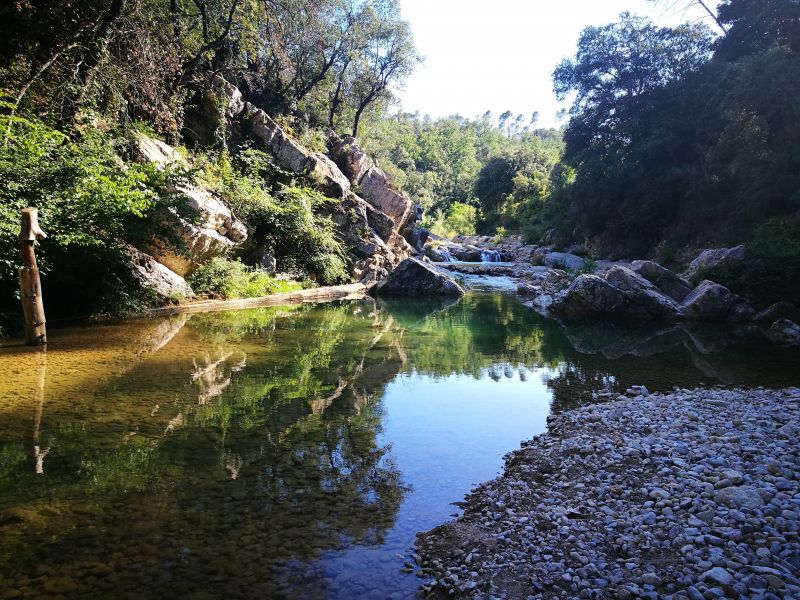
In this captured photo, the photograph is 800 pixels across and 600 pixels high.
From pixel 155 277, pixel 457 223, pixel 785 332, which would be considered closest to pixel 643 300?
pixel 785 332

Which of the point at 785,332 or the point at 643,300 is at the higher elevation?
the point at 643,300

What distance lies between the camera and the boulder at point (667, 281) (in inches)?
797

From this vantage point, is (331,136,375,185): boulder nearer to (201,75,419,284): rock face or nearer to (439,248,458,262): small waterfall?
(201,75,419,284): rock face

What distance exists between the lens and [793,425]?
21.3 ft

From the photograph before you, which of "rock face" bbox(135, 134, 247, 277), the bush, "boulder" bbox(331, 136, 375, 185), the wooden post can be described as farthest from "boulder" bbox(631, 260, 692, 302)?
the wooden post

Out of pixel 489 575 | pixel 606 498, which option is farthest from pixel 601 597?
pixel 606 498

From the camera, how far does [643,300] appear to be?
18.9 meters

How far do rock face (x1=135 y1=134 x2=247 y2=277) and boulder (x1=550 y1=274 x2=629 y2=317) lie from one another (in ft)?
40.8

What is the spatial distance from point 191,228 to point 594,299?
13825mm

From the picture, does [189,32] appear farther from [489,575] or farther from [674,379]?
[489,575]

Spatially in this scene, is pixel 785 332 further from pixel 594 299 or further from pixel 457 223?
pixel 457 223

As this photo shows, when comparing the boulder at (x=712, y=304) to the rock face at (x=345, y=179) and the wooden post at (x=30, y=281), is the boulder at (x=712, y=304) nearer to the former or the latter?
the rock face at (x=345, y=179)

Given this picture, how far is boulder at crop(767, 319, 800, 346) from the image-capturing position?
14.1m

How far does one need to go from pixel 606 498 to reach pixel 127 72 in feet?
62.9
